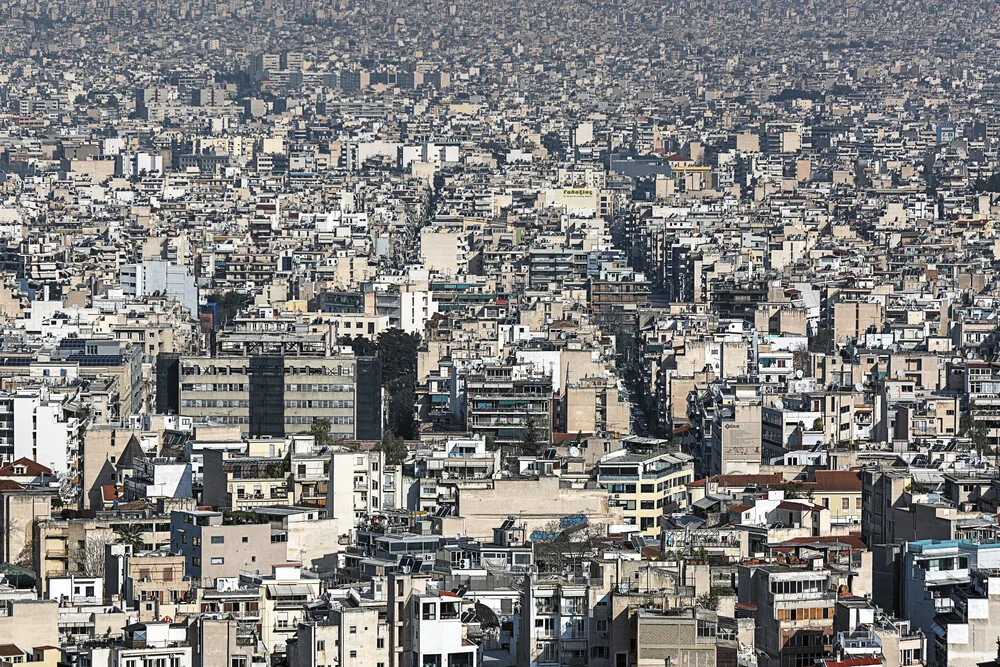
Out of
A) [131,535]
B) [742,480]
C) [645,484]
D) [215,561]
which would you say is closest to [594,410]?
[645,484]

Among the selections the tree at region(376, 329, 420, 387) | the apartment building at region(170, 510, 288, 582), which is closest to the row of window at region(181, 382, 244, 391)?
the tree at region(376, 329, 420, 387)

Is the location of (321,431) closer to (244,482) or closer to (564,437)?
(564,437)

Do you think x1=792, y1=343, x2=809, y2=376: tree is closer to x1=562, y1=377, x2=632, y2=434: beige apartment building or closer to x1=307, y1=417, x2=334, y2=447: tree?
x1=562, y1=377, x2=632, y2=434: beige apartment building

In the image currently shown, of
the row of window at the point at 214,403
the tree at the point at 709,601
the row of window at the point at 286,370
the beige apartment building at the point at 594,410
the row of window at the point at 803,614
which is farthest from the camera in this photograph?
the row of window at the point at 286,370

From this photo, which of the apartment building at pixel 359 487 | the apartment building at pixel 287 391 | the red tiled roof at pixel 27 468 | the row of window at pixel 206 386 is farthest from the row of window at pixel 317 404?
the apartment building at pixel 359 487

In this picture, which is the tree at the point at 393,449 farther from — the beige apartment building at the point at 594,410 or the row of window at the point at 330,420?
the beige apartment building at the point at 594,410

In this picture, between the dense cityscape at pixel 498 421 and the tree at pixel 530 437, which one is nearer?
the dense cityscape at pixel 498 421
